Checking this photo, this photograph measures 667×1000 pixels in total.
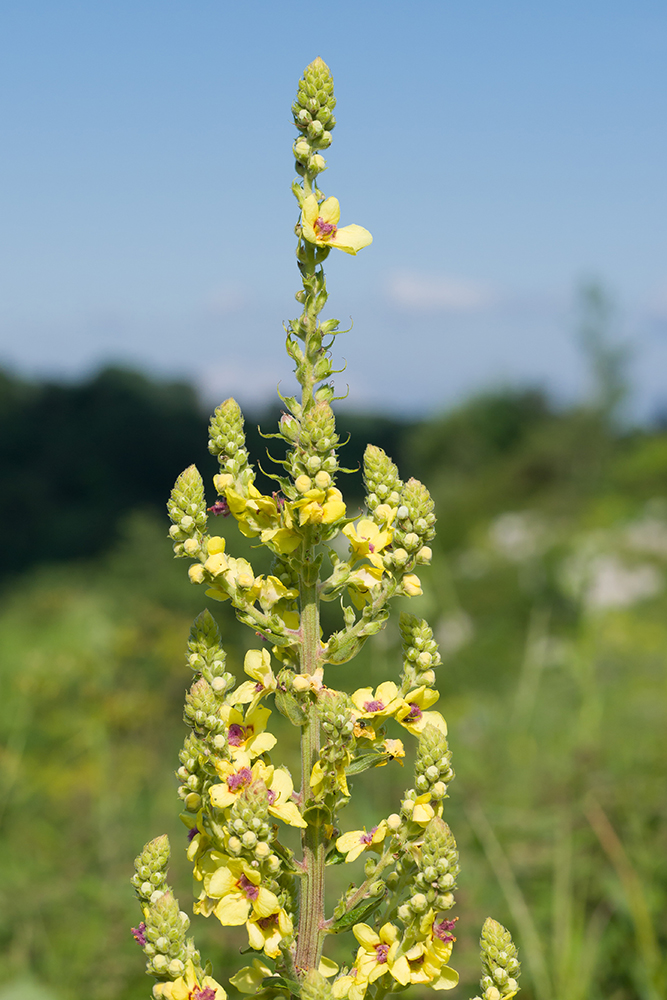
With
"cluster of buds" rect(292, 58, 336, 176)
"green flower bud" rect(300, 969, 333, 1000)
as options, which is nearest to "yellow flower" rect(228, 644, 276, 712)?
"green flower bud" rect(300, 969, 333, 1000)

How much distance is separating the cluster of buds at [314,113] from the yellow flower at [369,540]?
87 cm

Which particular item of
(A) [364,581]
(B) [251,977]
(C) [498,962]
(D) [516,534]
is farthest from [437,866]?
(D) [516,534]

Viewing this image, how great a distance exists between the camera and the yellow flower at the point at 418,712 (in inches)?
74.8

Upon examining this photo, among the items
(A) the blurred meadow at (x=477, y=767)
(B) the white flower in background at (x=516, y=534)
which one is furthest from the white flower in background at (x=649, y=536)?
(B) the white flower in background at (x=516, y=534)

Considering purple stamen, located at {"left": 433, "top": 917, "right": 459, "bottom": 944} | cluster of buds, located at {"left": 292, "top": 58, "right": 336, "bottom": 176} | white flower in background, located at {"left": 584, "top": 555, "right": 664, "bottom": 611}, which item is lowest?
purple stamen, located at {"left": 433, "top": 917, "right": 459, "bottom": 944}

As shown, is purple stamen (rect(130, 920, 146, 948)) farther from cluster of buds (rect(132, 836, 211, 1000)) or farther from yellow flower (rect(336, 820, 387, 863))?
yellow flower (rect(336, 820, 387, 863))

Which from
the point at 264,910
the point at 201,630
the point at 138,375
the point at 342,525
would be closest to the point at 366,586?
the point at 342,525

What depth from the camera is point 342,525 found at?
1.90 metres

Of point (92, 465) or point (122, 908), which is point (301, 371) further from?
point (92, 465)

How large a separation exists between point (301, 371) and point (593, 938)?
3.77 m

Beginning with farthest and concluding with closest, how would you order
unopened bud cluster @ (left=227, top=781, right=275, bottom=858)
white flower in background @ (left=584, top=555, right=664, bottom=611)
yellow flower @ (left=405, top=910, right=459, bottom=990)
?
white flower in background @ (left=584, top=555, right=664, bottom=611) < yellow flower @ (left=405, top=910, right=459, bottom=990) < unopened bud cluster @ (left=227, top=781, right=275, bottom=858)

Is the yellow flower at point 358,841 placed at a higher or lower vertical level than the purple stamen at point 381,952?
higher

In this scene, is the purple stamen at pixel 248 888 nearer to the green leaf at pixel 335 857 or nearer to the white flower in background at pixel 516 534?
the green leaf at pixel 335 857

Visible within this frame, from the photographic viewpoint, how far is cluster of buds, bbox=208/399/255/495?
1.90m
